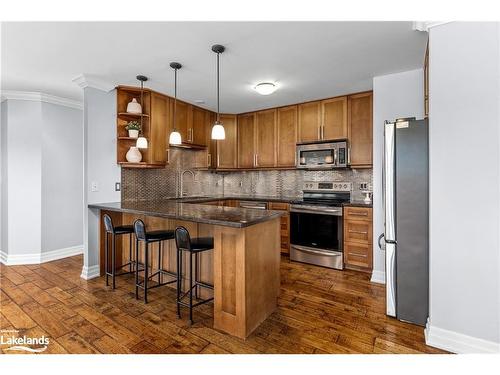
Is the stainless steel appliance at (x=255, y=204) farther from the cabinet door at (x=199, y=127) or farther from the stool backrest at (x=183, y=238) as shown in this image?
the stool backrest at (x=183, y=238)

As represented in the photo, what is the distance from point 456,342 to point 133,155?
3.74 meters

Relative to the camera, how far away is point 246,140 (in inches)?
194

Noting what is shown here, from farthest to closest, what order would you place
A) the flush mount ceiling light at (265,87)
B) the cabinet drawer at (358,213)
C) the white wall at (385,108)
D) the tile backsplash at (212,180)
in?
the tile backsplash at (212,180) < the cabinet drawer at (358,213) < the flush mount ceiling light at (265,87) < the white wall at (385,108)

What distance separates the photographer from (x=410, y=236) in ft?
7.18

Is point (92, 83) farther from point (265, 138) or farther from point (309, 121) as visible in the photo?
point (309, 121)

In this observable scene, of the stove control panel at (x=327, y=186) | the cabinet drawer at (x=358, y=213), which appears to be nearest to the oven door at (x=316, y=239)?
the cabinet drawer at (x=358, y=213)

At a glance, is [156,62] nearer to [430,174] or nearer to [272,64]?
[272,64]

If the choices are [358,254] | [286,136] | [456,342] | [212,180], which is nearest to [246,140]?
[286,136]

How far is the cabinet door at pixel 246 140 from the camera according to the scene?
485cm

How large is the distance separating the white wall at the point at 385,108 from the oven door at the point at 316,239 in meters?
0.52

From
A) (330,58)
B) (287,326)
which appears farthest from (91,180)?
(330,58)

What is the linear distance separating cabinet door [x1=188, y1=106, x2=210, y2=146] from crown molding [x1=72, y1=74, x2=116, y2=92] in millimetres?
1319

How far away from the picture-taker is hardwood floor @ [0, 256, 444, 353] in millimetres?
1896
